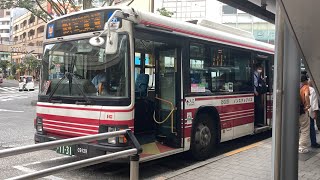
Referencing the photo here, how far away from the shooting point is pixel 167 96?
6.81 m

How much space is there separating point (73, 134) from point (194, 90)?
2.40m

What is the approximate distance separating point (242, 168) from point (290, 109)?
264cm

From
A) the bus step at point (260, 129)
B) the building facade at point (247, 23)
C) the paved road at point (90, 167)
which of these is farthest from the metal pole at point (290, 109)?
the building facade at point (247, 23)

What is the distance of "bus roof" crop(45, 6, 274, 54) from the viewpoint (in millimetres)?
5816

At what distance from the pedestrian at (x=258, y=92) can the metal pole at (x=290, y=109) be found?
5570 millimetres

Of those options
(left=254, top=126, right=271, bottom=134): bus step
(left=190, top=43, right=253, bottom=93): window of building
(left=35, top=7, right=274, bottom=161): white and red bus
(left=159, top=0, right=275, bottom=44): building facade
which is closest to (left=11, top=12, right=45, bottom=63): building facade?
(left=159, top=0, right=275, bottom=44): building facade

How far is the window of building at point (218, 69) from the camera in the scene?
7062 mm

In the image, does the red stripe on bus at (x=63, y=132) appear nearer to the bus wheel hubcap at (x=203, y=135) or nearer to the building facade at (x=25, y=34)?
the bus wheel hubcap at (x=203, y=135)

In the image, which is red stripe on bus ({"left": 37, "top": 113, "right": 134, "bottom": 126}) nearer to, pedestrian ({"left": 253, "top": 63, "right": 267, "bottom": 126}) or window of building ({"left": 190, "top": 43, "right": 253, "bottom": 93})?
window of building ({"left": 190, "top": 43, "right": 253, "bottom": 93})

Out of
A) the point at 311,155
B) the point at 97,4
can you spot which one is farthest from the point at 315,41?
the point at 97,4

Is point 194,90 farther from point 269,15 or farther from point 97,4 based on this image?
point 97,4

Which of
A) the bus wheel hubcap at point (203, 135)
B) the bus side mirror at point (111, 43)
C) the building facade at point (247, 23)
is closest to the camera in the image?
the bus side mirror at point (111, 43)

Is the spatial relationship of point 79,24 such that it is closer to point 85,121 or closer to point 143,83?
point 85,121

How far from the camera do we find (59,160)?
23.3ft
